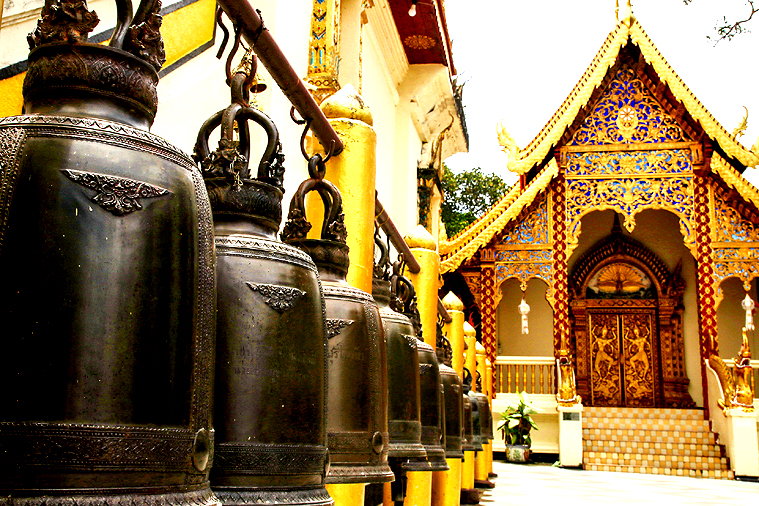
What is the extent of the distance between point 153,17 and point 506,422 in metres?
13.4

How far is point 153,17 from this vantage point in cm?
115

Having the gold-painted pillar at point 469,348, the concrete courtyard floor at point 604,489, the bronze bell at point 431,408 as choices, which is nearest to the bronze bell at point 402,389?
the bronze bell at point 431,408

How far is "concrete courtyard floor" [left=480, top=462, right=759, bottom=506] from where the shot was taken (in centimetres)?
868

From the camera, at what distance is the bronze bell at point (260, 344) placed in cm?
Answer: 130

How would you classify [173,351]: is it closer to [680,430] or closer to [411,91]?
[411,91]

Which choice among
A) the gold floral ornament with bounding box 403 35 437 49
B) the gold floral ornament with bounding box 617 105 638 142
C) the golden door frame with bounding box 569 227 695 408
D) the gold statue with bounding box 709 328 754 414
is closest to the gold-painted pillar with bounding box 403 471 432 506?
the gold floral ornament with bounding box 403 35 437 49

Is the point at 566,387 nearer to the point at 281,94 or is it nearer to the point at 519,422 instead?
the point at 519,422

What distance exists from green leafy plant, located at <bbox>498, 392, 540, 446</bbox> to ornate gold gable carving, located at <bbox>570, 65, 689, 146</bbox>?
5046 mm

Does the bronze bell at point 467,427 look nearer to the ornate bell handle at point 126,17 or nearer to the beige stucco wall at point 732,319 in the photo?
the ornate bell handle at point 126,17

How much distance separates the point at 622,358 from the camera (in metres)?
16.9

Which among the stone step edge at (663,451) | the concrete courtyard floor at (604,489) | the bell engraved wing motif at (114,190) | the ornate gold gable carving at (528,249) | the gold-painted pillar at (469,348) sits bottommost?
the concrete courtyard floor at (604,489)

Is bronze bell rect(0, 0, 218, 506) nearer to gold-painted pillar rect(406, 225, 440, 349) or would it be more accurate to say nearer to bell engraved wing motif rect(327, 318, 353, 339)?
bell engraved wing motif rect(327, 318, 353, 339)

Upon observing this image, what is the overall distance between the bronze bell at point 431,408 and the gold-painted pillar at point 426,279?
78.6 inches

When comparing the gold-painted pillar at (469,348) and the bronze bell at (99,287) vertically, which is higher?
the gold-painted pillar at (469,348)
